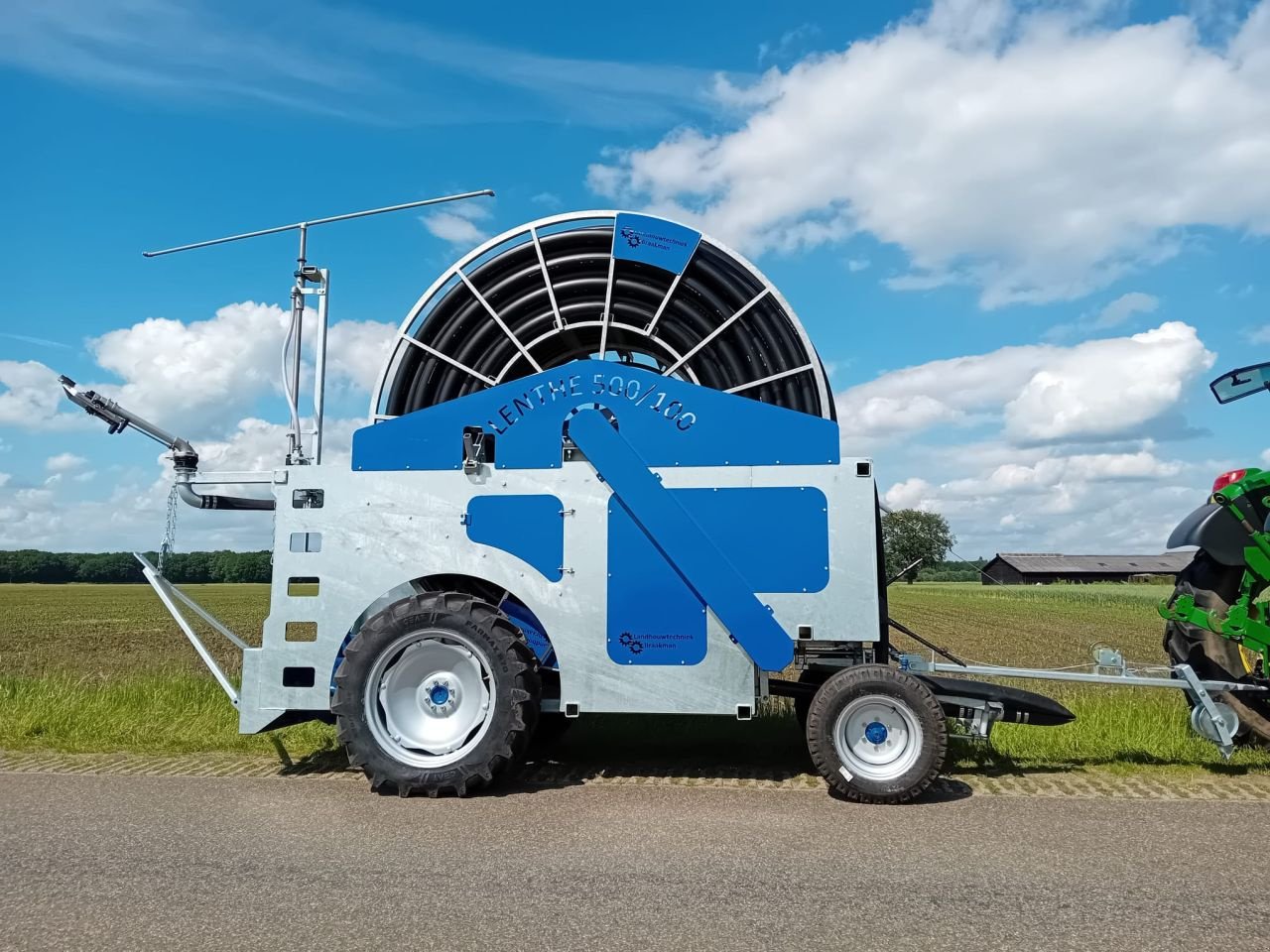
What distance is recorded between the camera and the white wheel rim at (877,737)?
18.3 ft

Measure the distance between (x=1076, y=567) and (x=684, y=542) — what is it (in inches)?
3396

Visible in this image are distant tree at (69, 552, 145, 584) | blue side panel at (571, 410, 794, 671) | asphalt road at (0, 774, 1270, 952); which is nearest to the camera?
asphalt road at (0, 774, 1270, 952)

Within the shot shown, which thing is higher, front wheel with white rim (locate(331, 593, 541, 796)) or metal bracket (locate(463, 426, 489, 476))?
metal bracket (locate(463, 426, 489, 476))

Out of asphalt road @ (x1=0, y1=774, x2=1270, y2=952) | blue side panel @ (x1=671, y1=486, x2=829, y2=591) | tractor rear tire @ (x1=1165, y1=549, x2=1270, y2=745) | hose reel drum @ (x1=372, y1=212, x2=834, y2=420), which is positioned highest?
hose reel drum @ (x1=372, y1=212, x2=834, y2=420)

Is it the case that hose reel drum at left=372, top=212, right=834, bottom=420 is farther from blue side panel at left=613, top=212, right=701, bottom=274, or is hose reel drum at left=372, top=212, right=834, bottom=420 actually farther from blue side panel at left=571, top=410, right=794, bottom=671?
blue side panel at left=571, top=410, right=794, bottom=671

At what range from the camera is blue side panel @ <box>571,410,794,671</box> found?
5.87 meters

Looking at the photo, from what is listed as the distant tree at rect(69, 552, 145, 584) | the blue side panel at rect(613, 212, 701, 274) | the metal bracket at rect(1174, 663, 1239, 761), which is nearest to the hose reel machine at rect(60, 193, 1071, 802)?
the metal bracket at rect(1174, 663, 1239, 761)

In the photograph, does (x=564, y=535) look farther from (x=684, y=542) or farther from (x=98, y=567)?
(x=98, y=567)

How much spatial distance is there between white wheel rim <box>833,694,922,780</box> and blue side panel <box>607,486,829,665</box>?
0.79 m

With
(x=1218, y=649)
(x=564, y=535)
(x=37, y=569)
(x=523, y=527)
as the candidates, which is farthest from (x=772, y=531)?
(x=37, y=569)

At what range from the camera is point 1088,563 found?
3265 inches

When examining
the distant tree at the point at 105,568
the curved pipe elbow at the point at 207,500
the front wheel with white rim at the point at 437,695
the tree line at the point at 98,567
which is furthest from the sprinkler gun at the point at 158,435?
the distant tree at the point at 105,568

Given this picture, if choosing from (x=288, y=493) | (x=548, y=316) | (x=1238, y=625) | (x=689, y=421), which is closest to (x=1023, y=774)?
(x=1238, y=625)

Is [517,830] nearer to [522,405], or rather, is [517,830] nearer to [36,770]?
[522,405]
